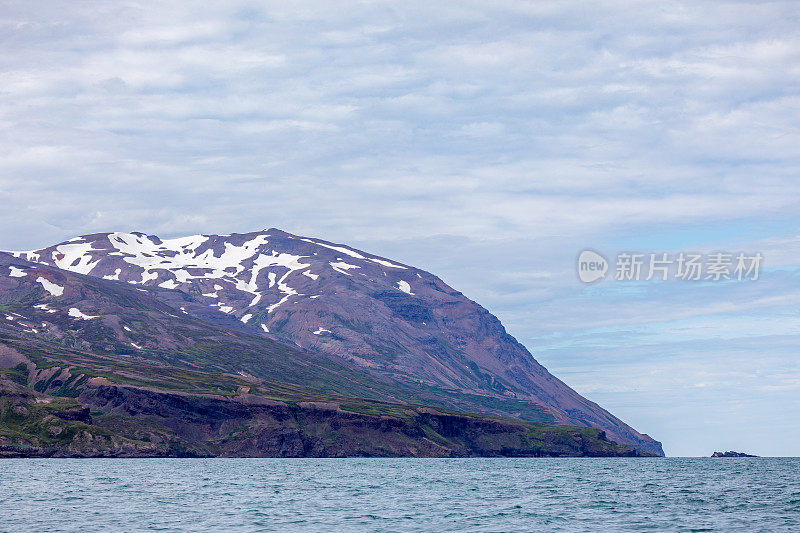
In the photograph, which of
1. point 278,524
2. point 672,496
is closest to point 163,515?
point 278,524

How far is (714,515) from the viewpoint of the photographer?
97688 millimetres

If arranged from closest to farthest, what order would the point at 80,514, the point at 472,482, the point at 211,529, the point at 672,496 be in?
1. the point at 211,529
2. the point at 80,514
3. the point at 672,496
4. the point at 472,482

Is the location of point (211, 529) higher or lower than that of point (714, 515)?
lower

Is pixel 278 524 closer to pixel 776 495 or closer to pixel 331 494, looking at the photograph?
pixel 331 494

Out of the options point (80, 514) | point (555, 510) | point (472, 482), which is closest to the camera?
point (80, 514)

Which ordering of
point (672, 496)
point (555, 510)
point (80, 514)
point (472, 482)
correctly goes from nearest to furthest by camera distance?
point (80, 514) < point (555, 510) < point (672, 496) < point (472, 482)

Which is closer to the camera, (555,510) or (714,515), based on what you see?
(714,515)

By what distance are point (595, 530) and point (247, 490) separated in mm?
67643

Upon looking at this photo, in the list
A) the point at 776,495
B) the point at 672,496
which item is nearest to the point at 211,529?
the point at 672,496

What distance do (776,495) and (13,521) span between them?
103446 mm

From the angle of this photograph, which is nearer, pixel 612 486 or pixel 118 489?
pixel 118 489

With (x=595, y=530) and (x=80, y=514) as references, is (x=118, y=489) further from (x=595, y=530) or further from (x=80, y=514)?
(x=595, y=530)

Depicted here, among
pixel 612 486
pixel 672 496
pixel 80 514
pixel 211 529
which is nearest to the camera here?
pixel 211 529

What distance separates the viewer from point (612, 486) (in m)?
158
